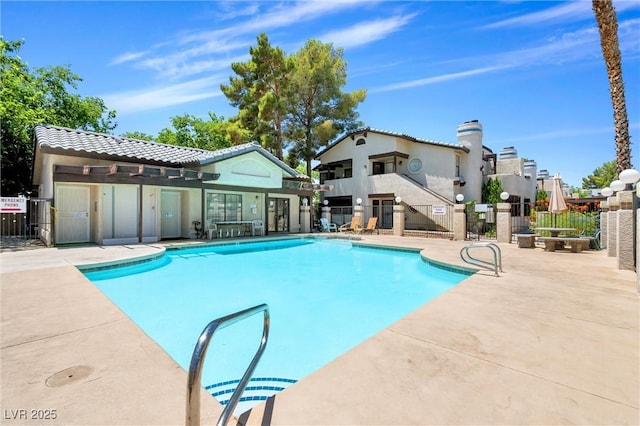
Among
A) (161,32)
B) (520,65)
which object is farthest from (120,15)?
(520,65)

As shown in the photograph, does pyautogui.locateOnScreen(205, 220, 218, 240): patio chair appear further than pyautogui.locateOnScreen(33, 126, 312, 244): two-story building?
Yes

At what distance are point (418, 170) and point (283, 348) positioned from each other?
22.0 meters

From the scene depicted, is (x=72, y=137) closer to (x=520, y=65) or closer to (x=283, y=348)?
(x=283, y=348)

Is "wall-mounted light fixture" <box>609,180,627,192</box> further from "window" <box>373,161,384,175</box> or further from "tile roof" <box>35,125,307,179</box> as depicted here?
"window" <box>373,161,384,175</box>

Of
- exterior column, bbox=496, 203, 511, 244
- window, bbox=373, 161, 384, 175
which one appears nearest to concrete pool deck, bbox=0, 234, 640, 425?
exterior column, bbox=496, 203, 511, 244

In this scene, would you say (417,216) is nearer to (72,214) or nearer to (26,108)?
(72,214)

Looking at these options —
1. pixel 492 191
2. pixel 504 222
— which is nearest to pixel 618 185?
pixel 504 222

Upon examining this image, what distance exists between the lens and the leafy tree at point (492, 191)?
75.0ft

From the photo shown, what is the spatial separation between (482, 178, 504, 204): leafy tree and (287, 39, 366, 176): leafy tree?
13094 mm

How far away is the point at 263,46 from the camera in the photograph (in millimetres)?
23062

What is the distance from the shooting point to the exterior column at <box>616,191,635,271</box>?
724 cm

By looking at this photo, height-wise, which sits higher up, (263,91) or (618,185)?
(263,91)

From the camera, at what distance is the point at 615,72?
464 inches

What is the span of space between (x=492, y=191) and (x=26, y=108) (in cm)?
3177
